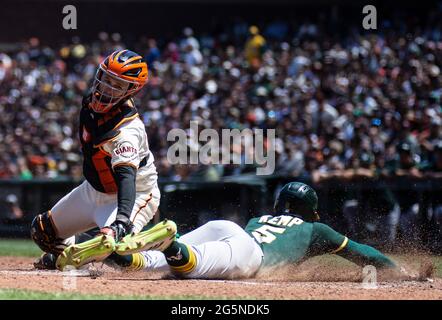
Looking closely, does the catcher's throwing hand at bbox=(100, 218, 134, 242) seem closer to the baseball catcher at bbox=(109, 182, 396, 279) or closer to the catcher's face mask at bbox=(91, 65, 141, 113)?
the baseball catcher at bbox=(109, 182, 396, 279)

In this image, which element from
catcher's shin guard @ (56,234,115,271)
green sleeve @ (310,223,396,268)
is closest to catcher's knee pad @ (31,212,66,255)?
catcher's shin guard @ (56,234,115,271)

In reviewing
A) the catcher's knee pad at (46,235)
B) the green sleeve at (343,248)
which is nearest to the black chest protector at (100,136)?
the catcher's knee pad at (46,235)

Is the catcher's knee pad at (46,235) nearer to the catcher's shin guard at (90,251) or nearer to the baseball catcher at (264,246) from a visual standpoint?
the baseball catcher at (264,246)

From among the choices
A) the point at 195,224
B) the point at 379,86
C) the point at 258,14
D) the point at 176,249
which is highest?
the point at 258,14

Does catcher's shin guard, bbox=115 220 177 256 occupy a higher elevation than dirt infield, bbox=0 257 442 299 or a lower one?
higher
